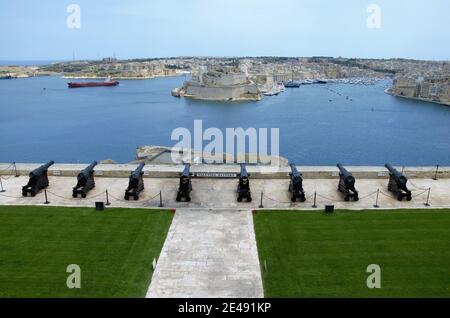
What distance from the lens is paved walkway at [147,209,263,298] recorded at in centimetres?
899

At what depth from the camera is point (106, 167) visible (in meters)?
17.2

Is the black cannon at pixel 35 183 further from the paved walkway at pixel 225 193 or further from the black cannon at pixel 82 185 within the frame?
the black cannon at pixel 82 185

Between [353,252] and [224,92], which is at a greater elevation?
[224,92]

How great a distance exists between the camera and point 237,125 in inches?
2507

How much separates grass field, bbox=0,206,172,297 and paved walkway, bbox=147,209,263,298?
1.29 ft

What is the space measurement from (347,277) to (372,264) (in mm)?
994

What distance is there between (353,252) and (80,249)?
747cm

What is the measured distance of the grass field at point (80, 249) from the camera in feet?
29.3

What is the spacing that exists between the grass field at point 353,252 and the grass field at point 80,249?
3227mm
